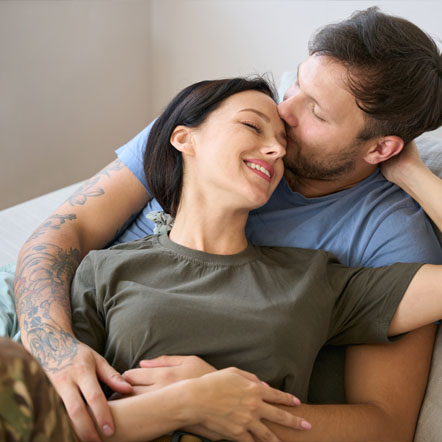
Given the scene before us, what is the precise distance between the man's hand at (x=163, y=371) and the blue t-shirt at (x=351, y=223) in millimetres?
524

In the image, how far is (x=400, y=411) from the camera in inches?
51.9

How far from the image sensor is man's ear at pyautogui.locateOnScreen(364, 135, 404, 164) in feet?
5.31

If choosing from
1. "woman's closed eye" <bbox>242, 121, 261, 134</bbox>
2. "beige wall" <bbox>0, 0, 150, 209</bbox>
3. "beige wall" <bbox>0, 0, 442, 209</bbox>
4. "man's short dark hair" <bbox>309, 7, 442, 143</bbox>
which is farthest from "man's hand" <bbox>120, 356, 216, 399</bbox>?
"beige wall" <bbox>0, 0, 150, 209</bbox>

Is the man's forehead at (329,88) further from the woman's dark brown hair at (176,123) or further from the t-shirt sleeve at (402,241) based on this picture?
the t-shirt sleeve at (402,241)

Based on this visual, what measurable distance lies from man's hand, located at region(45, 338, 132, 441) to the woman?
1.4 inches

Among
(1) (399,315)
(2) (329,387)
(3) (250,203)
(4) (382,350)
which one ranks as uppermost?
(3) (250,203)

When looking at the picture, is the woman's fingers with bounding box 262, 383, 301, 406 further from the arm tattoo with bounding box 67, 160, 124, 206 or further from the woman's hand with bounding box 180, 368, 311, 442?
the arm tattoo with bounding box 67, 160, 124, 206

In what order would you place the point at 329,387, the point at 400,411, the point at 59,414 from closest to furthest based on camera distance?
the point at 59,414
the point at 400,411
the point at 329,387

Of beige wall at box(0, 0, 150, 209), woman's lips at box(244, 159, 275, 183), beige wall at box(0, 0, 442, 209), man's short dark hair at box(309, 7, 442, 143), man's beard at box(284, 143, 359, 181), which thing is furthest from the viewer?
beige wall at box(0, 0, 150, 209)

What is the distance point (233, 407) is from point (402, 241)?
63 centimetres

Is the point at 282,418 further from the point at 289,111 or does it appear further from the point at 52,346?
the point at 289,111

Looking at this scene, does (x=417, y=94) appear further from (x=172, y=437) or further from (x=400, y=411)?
(x=172, y=437)

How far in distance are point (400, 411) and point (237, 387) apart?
44 cm

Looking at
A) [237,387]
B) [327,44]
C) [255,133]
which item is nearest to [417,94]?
[327,44]
